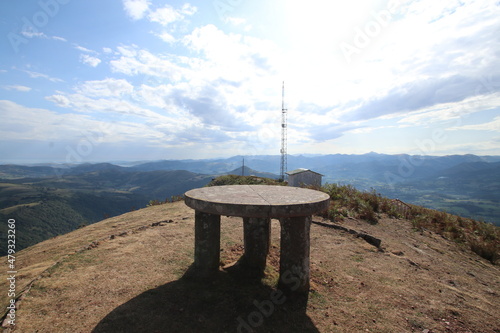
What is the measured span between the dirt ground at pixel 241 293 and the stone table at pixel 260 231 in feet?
0.99

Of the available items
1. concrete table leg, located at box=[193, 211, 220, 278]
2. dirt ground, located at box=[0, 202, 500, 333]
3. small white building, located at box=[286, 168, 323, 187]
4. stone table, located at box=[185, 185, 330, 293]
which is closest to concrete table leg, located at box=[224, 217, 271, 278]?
stone table, located at box=[185, 185, 330, 293]

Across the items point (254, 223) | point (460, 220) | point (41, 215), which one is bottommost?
point (41, 215)

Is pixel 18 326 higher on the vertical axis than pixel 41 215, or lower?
higher

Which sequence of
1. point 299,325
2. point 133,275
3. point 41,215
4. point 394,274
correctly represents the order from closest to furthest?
point 299,325, point 133,275, point 394,274, point 41,215

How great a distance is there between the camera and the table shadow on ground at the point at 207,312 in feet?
10.7

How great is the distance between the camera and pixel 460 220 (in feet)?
33.3

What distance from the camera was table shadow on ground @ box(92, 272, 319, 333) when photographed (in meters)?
3.27

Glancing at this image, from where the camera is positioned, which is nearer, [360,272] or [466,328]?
[466,328]

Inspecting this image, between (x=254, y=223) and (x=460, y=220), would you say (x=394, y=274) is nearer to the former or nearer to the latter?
(x=254, y=223)

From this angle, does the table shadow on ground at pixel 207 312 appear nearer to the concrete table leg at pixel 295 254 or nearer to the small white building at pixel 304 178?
the concrete table leg at pixel 295 254

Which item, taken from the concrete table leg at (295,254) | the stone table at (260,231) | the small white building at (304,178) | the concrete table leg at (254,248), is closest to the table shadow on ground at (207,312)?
the concrete table leg at (295,254)

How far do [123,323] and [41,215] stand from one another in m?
94.5

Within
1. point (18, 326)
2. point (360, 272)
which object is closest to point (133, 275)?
point (18, 326)

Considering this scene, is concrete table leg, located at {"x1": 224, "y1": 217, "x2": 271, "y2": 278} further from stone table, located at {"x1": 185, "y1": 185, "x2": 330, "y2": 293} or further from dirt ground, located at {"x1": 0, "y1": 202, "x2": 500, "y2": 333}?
dirt ground, located at {"x1": 0, "y1": 202, "x2": 500, "y2": 333}
